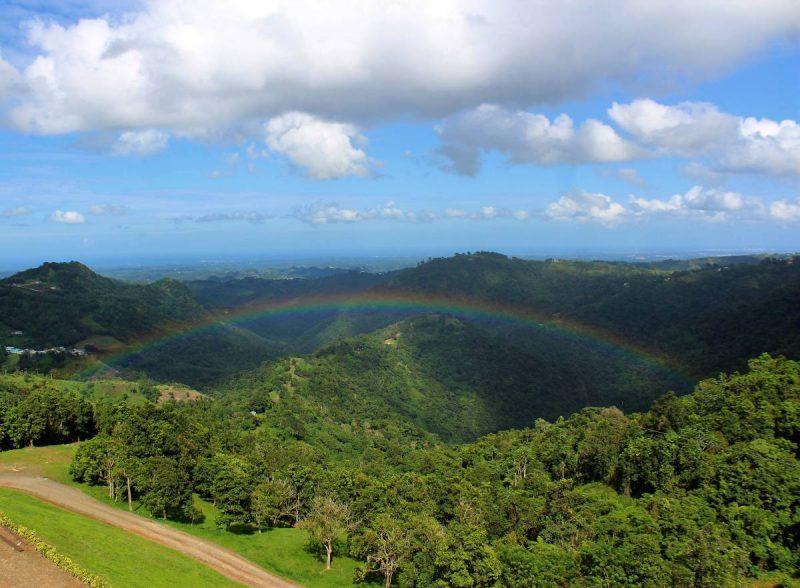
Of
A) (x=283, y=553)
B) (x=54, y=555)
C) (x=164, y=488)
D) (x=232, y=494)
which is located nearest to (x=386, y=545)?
(x=283, y=553)

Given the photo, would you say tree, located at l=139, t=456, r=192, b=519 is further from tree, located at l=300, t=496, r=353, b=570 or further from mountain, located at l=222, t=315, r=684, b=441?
mountain, located at l=222, t=315, r=684, b=441

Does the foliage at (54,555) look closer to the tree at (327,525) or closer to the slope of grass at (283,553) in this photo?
the slope of grass at (283,553)

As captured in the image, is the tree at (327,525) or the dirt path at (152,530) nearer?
the dirt path at (152,530)

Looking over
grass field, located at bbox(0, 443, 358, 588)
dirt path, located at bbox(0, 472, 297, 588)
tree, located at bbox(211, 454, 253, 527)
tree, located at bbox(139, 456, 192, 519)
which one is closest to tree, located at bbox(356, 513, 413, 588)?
grass field, located at bbox(0, 443, 358, 588)

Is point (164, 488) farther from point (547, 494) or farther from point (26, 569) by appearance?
point (547, 494)

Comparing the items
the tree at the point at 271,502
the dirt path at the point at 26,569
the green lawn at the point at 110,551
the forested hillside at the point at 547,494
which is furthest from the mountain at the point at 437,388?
the dirt path at the point at 26,569
